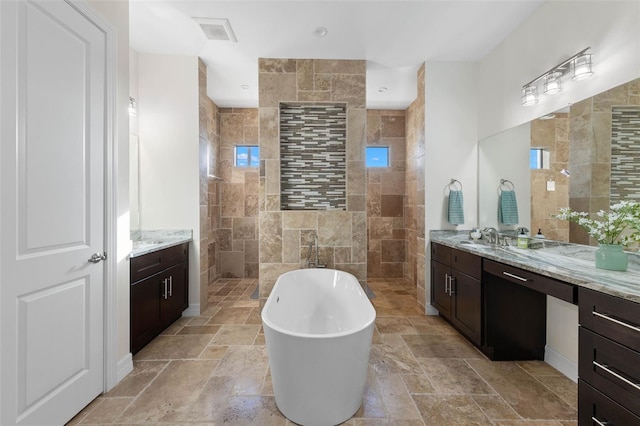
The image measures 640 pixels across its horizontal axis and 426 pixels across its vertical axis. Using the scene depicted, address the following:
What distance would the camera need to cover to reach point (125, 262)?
1958mm

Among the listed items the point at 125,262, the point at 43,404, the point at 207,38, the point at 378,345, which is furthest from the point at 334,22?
the point at 43,404

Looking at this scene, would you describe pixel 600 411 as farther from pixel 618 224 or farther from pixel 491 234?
pixel 491 234

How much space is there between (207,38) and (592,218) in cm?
368

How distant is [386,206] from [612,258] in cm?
306

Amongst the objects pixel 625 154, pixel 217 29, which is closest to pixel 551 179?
pixel 625 154

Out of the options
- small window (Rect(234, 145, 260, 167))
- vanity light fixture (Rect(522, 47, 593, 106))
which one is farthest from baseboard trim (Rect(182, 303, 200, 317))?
vanity light fixture (Rect(522, 47, 593, 106))

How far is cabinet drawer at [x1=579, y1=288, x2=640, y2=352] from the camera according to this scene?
1092mm

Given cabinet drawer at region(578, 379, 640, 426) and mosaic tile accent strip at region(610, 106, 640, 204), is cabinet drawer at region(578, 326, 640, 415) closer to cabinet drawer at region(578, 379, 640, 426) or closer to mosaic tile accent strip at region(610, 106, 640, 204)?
cabinet drawer at region(578, 379, 640, 426)

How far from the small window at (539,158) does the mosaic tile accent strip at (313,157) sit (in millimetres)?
1792

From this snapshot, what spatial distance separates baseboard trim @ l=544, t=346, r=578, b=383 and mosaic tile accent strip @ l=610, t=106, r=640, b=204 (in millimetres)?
1258

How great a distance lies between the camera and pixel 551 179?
2111mm

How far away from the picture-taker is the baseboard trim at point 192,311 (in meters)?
3.03

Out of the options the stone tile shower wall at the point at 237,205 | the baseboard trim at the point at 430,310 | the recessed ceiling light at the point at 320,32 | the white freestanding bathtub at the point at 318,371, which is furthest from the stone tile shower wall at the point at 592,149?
the stone tile shower wall at the point at 237,205

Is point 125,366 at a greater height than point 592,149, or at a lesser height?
lesser
